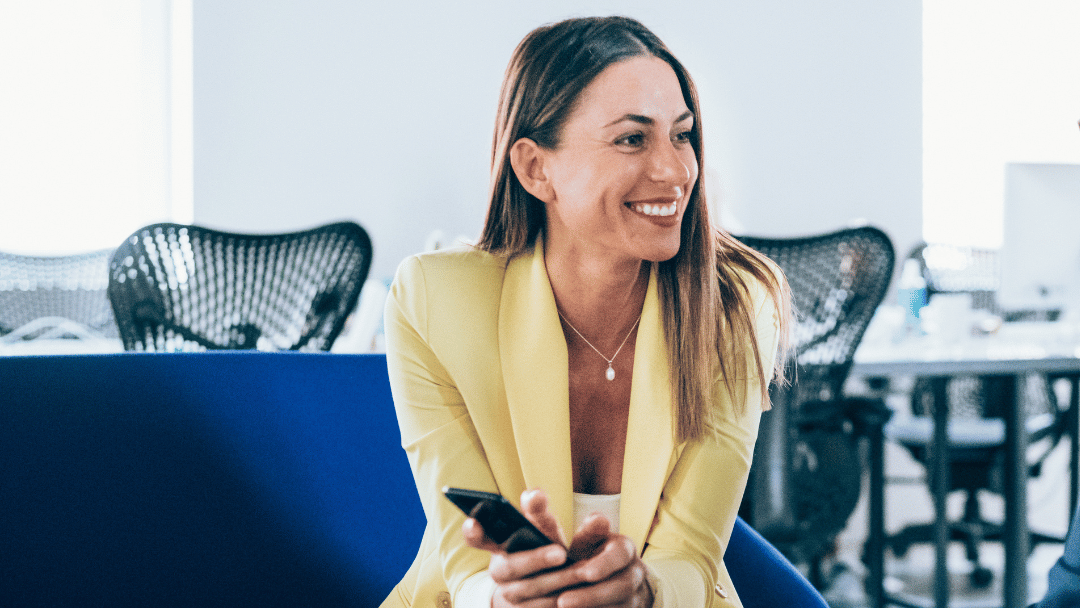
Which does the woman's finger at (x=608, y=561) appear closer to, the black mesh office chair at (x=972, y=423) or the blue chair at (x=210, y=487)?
the blue chair at (x=210, y=487)

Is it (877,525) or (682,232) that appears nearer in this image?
(682,232)

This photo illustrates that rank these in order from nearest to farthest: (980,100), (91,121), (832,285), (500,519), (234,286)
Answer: (500,519)
(234,286)
(832,285)
(91,121)
(980,100)

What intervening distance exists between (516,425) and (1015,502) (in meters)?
1.90

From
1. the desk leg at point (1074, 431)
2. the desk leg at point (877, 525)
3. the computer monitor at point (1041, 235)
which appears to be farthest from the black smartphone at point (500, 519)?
the desk leg at point (1074, 431)

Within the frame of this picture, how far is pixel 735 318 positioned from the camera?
2.92 ft

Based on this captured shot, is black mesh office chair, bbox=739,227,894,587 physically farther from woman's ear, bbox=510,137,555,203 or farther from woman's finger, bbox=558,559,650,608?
woman's finger, bbox=558,559,650,608

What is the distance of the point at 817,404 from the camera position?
1981mm

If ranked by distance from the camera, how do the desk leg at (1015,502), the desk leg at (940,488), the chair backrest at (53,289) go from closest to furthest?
the desk leg at (1015,502) → the desk leg at (940,488) → the chair backrest at (53,289)

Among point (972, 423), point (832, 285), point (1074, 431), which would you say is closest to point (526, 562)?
point (832, 285)

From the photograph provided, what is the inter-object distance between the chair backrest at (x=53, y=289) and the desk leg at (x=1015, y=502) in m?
2.91

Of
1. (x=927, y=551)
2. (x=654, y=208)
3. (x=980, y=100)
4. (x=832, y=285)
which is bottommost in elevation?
(x=927, y=551)

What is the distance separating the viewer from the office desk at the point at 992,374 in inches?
80.1

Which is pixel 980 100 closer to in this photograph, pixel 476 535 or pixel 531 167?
pixel 531 167

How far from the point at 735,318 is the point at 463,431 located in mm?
332
